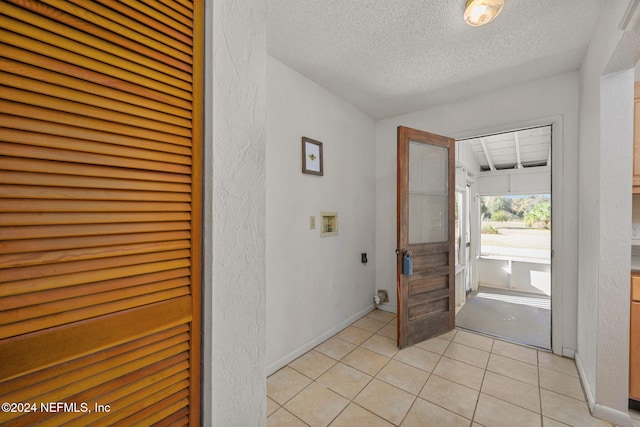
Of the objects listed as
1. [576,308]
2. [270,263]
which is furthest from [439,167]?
[270,263]

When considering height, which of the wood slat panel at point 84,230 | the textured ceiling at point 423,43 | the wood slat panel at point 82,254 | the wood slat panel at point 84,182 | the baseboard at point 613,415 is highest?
the textured ceiling at point 423,43

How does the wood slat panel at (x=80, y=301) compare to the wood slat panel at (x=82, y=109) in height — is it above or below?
below

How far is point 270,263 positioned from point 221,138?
54.5 inches

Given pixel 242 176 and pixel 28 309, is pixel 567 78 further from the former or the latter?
pixel 28 309

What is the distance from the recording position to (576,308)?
220 centimetres

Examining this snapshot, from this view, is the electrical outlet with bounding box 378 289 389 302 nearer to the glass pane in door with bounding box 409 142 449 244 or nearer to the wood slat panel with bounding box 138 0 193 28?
the glass pane in door with bounding box 409 142 449 244

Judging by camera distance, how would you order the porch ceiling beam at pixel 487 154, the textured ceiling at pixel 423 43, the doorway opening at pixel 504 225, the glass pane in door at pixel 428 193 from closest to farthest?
1. the textured ceiling at pixel 423 43
2. the glass pane in door at pixel 428 193
3. the doorway opening at pixel 504 225
4. the porch ceiling beam at pixel 487 154

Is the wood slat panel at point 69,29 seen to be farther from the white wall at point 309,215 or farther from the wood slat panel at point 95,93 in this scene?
the white wall at point 309,215

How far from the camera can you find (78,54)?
23.9 inches

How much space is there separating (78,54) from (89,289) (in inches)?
22.5

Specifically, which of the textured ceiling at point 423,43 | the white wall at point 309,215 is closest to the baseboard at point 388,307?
the white wall at point 309,215

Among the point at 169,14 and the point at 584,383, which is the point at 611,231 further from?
the point at 169,14

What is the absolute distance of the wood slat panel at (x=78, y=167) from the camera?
54cm

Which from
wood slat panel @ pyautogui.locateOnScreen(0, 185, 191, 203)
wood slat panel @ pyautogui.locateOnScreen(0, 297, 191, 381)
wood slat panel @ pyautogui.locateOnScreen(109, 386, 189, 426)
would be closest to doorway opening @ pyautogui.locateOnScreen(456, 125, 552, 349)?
wood slat panel @ pyautogui.locateOnScreen(109, 386, 189, 426)
